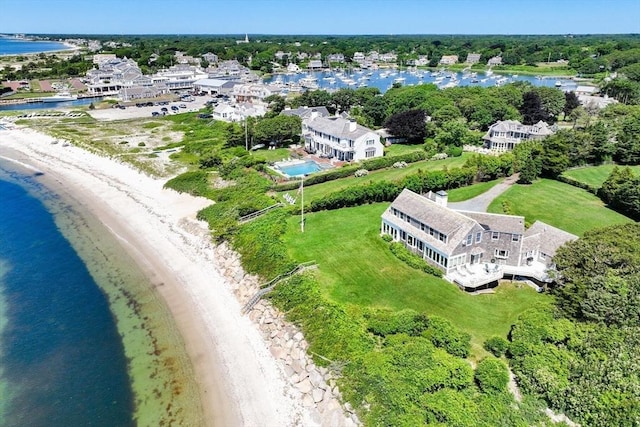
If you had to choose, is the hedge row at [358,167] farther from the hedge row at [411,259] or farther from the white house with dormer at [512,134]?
the hedge row at [411,259]

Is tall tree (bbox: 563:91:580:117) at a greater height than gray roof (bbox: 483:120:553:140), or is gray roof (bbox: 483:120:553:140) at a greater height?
tall tree (bbox: 563:91:580:117)

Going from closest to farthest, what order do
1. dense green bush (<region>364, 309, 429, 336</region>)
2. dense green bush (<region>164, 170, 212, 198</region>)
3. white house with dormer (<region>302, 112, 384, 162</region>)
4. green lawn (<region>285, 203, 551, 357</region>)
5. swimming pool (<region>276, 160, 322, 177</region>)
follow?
dense green bush (<region>364, 309, 429, 336</region>)
green lawn (<region>285, 203, 551, 357</region>)
dense green bush (<region>164, 170, 212, 198</region>)
swimming pool (<region>276, 160, 322, 177</region>)
white house with dormer (<region>302, 112, 384, 162</region>)

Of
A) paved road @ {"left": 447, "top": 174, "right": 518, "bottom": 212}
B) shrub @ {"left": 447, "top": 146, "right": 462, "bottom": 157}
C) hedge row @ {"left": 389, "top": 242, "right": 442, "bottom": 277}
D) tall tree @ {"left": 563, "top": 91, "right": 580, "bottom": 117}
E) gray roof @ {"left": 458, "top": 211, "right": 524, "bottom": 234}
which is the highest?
tall tree @ {"left": 563, "top": 91, "right": 580, "bottom": 117}

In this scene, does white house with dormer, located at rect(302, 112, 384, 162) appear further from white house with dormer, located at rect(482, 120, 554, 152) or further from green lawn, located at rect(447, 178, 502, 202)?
white house with dormer, located at rect(482, 120, 554, 152)

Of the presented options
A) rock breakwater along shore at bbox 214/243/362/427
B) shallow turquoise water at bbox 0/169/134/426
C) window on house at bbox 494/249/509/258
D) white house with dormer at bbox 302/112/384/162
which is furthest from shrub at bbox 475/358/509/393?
white house with dormer at bbox 302/112/384/162

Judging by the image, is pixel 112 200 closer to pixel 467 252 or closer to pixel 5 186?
pixel 5 186

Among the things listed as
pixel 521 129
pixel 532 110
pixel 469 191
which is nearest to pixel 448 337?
pixel 469 191
